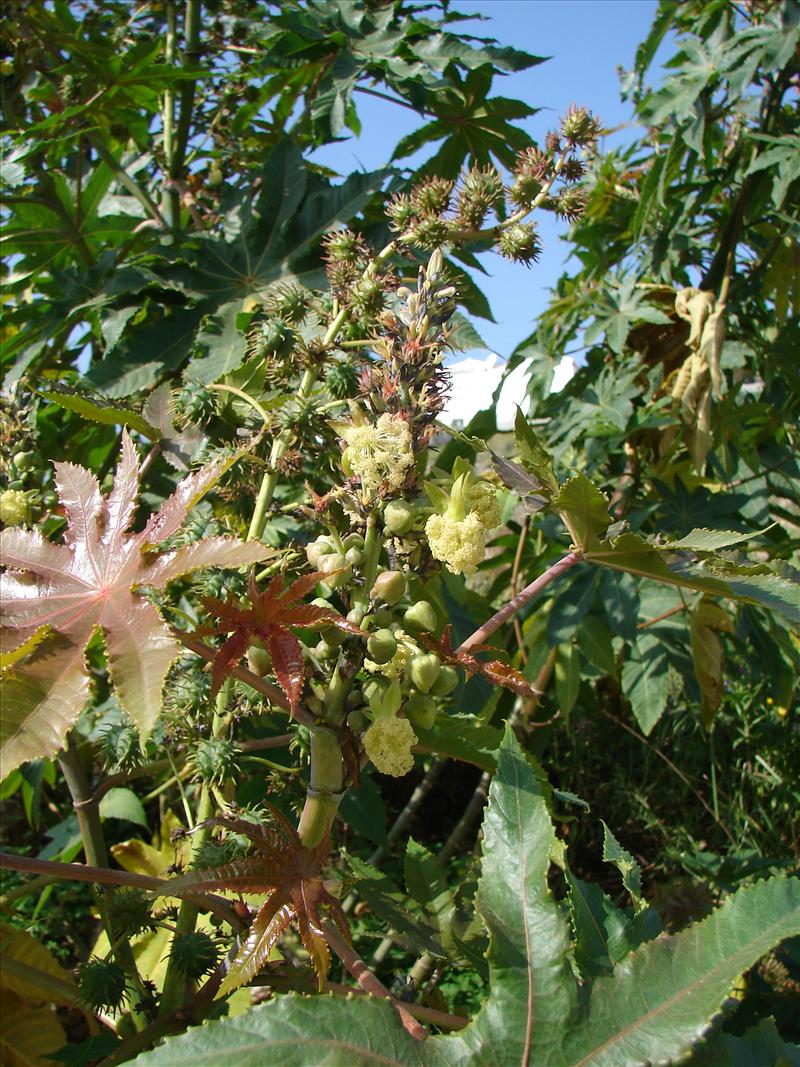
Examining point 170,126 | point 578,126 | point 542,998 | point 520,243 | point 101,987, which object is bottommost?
point 101,987

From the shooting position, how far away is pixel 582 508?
33.5 inches

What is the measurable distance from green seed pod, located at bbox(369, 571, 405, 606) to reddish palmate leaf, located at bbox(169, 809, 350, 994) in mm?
215

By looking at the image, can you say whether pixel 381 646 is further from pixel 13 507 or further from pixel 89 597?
pixel 13 507

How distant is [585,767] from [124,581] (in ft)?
9.51

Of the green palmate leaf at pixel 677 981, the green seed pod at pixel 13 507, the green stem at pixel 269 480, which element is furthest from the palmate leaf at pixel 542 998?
the green seed pod at pixel 13 507

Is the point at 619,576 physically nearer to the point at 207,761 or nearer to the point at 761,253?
the point at 761,253

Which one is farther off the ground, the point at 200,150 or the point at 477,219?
the point at 200,150

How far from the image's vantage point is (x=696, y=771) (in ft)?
11.0

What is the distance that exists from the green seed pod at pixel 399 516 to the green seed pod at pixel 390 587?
4 cm

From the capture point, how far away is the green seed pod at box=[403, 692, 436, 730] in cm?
76

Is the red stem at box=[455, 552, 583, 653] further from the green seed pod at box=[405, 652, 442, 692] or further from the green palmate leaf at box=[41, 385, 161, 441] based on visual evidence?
the green palmate leaf at box=[41, 385, 161, 441]

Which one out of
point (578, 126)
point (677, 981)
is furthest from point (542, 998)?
point (578, 126)

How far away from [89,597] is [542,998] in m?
0.51

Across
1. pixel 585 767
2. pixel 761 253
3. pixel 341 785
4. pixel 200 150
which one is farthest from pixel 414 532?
pixel 585 767
